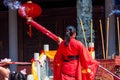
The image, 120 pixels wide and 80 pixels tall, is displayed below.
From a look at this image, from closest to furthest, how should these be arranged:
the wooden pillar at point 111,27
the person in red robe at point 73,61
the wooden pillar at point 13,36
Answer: the person in red robe at point 73,61 → the wooden pillar at point 111,27 → the wooden pillar at point 13,36

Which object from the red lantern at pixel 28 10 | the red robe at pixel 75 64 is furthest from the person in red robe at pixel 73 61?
the red lantern at pixel 28 10

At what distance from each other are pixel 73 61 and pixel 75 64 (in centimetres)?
5

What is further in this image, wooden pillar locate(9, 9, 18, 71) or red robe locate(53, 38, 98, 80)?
wooden pillar locate(9, 9, 18, 71)

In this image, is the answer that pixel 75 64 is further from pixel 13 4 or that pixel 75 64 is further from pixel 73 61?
pixel 13 4

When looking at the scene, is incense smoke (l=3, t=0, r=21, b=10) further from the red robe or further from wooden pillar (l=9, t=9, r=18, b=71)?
the red robe

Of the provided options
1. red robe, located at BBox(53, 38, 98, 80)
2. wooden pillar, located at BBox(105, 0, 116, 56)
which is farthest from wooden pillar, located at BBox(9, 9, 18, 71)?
red robe, located at BBox(53, 38, 98, 80)

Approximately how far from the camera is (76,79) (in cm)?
675

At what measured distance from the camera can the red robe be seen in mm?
6668

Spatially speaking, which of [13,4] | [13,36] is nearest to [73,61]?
[13,4]

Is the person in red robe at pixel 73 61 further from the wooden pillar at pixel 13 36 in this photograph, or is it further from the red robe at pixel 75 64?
the wooden pillar at pixel 13 36

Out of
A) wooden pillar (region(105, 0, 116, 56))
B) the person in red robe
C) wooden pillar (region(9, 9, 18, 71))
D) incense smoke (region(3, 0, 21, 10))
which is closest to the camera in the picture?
the person in red robe

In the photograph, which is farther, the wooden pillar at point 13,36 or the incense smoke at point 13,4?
the wooden pillar at point 13,36

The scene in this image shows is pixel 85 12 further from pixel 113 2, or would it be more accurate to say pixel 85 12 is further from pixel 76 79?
pixel 76 79

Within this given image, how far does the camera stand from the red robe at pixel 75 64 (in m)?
6.67
